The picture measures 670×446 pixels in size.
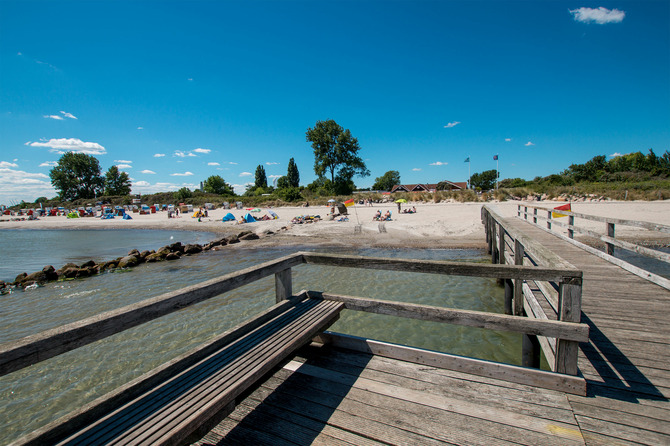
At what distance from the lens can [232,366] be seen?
2174 mm

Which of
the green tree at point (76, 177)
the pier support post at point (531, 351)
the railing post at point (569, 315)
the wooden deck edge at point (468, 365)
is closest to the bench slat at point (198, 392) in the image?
the wooden deck edge at point (468, 365)

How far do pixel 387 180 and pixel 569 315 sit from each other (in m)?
110

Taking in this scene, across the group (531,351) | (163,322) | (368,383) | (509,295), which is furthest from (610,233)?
(163,322)

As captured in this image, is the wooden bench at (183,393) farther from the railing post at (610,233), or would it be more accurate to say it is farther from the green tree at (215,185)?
the green tree at (215,185)

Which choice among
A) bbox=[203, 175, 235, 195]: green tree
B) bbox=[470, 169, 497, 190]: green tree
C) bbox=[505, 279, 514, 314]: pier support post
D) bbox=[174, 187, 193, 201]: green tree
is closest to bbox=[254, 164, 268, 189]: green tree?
bbox=[203, 175, 235, 195]: green tree

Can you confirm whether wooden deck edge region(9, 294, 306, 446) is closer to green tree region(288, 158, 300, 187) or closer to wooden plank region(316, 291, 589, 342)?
wooden plank region(316, 291, 589, 342)

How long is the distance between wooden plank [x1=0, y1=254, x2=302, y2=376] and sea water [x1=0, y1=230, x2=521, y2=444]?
4.23 m

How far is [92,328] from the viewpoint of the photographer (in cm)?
171

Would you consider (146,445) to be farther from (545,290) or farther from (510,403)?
(545,290)

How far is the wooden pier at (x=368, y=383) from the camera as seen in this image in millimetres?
1743

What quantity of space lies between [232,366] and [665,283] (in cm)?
655

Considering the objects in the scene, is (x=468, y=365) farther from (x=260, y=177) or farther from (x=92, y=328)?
(x=260, y=177)

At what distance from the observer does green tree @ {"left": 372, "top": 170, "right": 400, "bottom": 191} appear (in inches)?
4292

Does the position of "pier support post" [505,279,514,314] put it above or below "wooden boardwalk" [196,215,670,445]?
below
